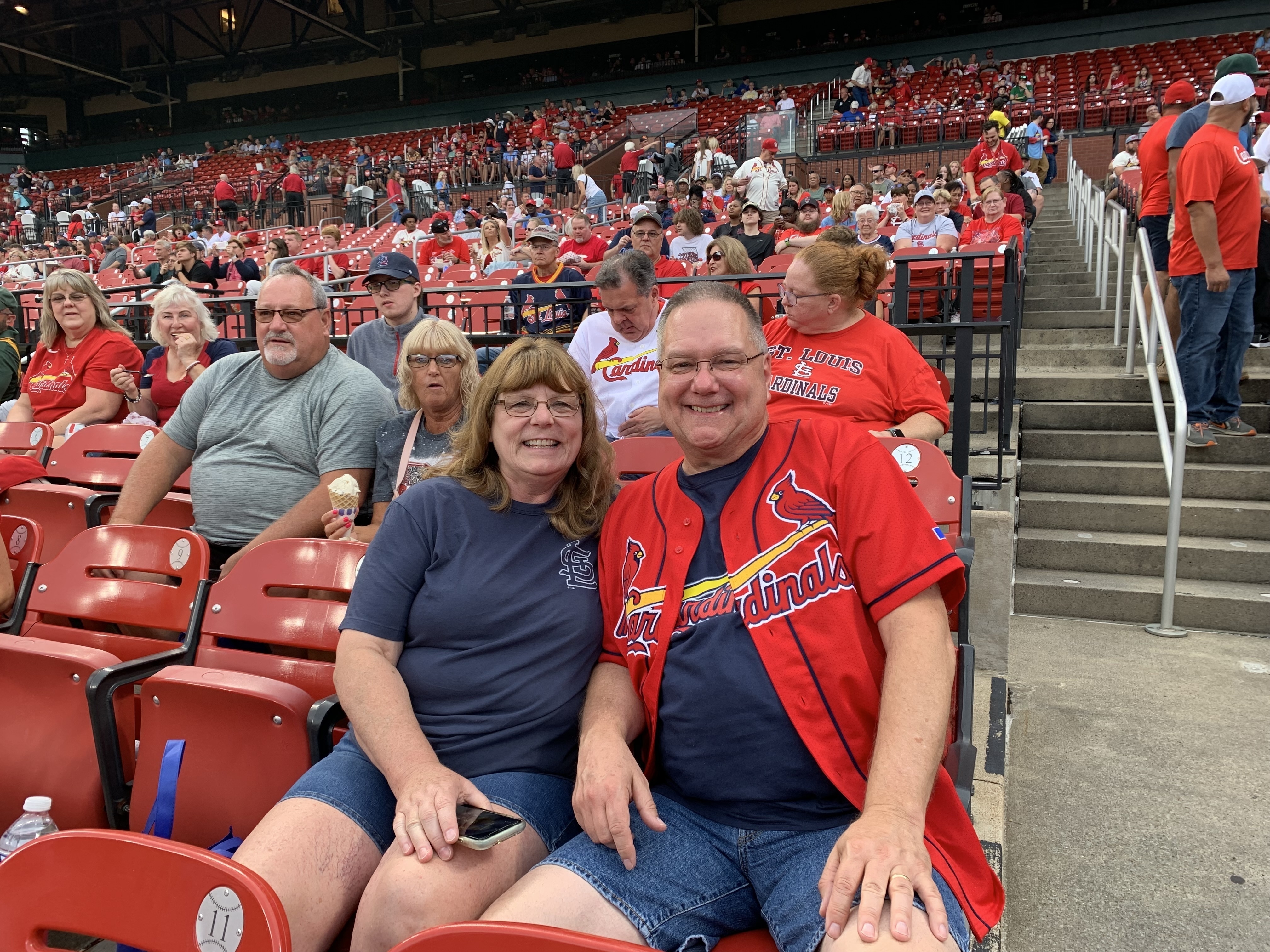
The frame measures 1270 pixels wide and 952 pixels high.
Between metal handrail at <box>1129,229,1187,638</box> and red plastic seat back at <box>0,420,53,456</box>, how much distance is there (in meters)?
4.99

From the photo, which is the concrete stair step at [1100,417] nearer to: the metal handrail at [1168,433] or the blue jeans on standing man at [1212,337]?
the metal handrail at [1168,433]

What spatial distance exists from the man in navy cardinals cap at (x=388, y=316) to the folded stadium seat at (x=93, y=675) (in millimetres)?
1940

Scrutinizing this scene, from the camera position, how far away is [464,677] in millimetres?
1703

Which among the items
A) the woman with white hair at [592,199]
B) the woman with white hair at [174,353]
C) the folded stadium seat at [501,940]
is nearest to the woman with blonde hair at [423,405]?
the woman with white hair at [174,353]

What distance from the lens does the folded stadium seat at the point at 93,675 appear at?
1.98 m

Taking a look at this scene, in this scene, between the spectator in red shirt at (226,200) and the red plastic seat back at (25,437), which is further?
the spectator in red shirt at (226,200)

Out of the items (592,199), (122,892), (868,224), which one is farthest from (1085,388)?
(592,199)

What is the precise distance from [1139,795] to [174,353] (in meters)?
4.41

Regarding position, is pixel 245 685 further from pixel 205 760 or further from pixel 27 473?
pixel 27 473

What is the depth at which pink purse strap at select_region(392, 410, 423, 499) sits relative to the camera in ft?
9.66

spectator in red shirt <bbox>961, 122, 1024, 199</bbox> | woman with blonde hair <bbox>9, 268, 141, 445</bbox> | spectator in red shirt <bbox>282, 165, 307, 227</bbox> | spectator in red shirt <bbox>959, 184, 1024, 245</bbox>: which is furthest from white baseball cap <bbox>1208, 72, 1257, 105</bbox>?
spectator in red shirt <bbox>282, 165, 307, 227</bbox>

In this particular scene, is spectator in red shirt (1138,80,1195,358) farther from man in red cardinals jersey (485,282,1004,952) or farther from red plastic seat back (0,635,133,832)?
red plastic seat back (0,635,133,832)

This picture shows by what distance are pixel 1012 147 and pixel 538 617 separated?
11.3 meters

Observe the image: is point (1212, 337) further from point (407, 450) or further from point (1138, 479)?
point (407, 450)
